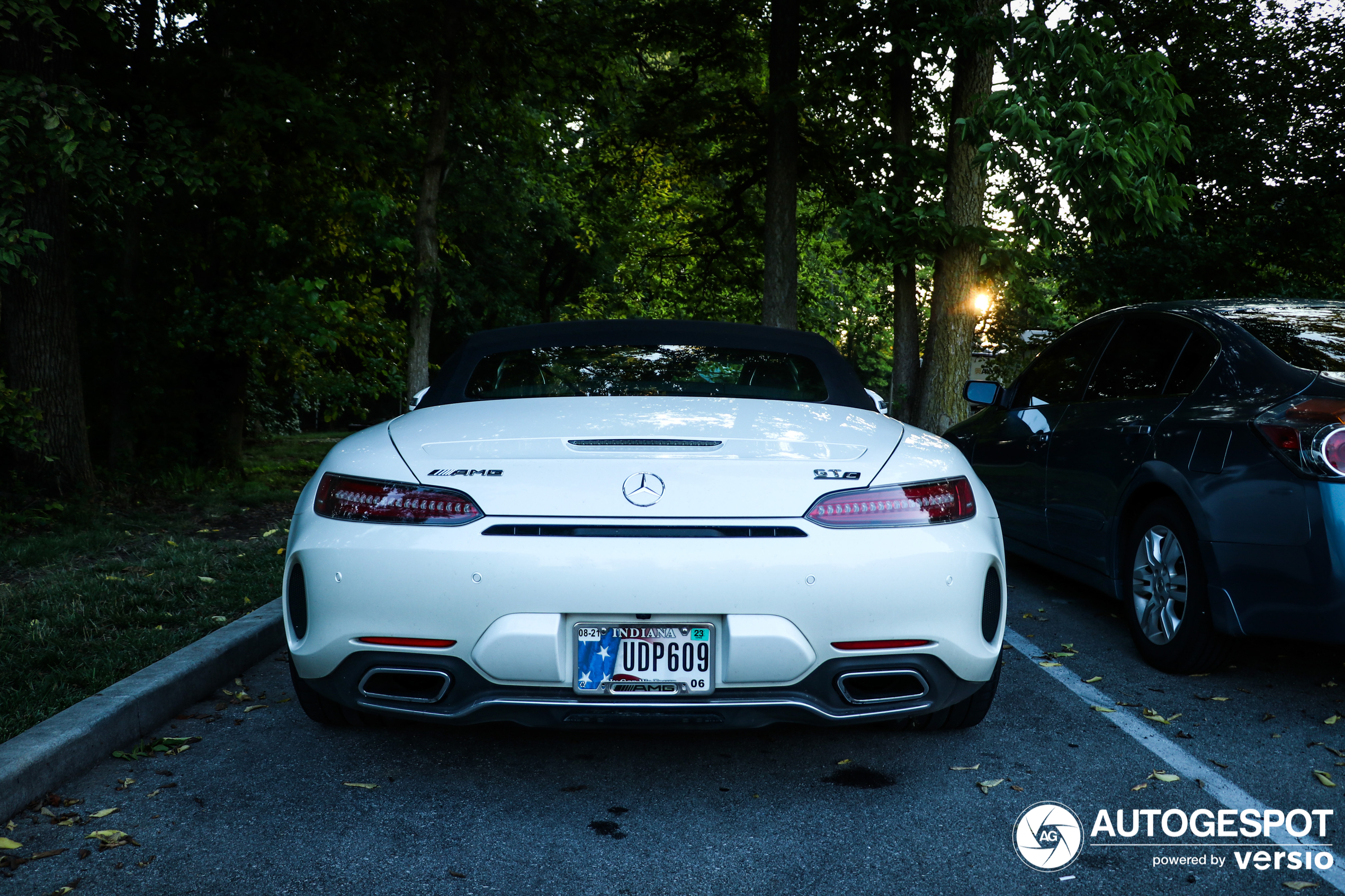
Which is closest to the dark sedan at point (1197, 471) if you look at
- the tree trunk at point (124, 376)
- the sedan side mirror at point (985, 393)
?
the sedan side mirror at point (985, 393)

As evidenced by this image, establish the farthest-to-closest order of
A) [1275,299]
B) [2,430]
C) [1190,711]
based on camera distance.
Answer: [2,430] → [1275,299] → [1190,711]

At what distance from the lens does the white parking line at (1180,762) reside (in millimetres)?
2875

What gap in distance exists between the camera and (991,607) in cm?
321

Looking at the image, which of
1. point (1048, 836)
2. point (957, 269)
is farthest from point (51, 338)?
point (957, 269)

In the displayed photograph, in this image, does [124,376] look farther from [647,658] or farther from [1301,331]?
[1301,331]

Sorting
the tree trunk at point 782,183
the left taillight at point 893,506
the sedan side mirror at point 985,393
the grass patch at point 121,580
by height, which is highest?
the tree trunk at point 782,183

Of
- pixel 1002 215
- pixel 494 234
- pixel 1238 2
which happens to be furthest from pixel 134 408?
pixel 494 234

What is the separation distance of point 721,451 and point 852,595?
0.55m

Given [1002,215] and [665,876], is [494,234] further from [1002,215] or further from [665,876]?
[665,876]

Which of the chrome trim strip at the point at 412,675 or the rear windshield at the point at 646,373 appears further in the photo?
the rear windshield at the point at 646,373

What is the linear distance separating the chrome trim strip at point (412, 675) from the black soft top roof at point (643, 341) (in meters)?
1.37

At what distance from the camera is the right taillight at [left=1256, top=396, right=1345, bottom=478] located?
3.69m

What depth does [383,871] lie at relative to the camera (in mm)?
2705

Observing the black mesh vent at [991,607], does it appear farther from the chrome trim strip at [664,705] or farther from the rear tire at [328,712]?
the rear tire at [328,712]
